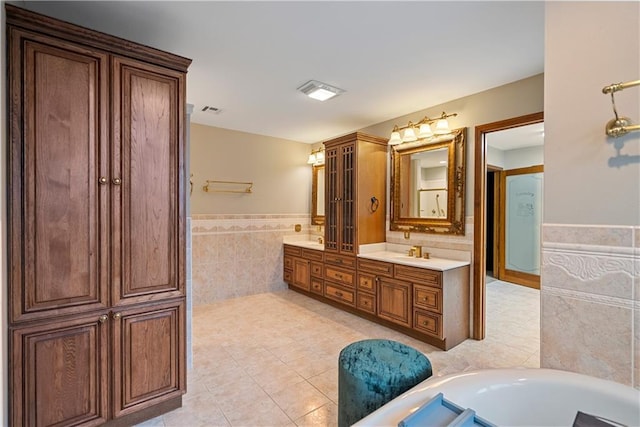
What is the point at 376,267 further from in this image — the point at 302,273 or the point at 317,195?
the point at 317,195

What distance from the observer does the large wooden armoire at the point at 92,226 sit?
1.44m

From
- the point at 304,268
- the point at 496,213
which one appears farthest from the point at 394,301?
the point at 496,213

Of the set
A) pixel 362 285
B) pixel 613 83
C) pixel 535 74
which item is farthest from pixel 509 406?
pixel 535 74

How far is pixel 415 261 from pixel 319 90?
1.94 m

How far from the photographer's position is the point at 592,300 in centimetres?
126

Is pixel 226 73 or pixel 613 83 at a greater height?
pixel 226 73

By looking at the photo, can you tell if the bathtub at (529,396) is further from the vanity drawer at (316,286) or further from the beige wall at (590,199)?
the vanity drawer at (316,286)

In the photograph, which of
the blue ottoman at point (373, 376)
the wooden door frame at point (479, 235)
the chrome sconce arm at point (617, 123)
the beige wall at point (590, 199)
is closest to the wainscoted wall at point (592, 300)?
the beige wall at point (590, 199)

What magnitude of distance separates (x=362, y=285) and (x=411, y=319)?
2.25 feet

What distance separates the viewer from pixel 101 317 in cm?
163

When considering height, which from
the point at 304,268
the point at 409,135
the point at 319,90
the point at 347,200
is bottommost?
the point at 304,268

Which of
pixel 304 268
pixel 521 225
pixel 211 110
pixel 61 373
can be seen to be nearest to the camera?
pixel 61 373

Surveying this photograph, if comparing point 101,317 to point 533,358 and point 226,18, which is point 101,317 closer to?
point 226,18

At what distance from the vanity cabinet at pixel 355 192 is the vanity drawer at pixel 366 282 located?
0.96 ft
